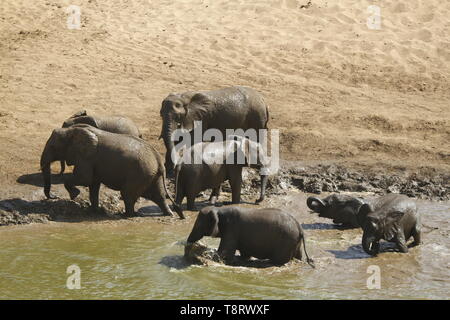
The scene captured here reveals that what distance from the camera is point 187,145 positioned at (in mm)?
15250

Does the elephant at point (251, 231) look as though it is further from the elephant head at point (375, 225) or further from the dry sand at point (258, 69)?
the dry sand at point (258, 69)

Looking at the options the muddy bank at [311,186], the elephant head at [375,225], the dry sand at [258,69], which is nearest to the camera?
the elephant head at [375,225]

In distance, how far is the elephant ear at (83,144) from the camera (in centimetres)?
1320

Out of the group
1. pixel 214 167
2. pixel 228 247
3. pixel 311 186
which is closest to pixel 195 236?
pixel 228 247

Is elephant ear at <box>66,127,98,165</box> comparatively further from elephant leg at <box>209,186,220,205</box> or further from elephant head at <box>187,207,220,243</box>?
elephant head at <box>187,207,220,243</box>

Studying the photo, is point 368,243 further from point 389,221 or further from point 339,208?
point 339,208

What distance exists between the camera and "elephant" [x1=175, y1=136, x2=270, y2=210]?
13664mm

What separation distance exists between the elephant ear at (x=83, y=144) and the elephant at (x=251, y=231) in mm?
2983

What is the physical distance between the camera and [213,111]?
15508 mm

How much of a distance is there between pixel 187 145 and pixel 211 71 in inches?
203

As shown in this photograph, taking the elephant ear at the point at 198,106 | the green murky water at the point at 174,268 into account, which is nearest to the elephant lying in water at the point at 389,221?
the green murky water at the point at 174,268

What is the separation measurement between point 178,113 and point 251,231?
457 cm

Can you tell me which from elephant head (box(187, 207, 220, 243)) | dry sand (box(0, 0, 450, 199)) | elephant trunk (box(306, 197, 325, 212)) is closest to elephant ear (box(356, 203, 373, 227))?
elephant trunk (box(306, 197, 325, 212))
